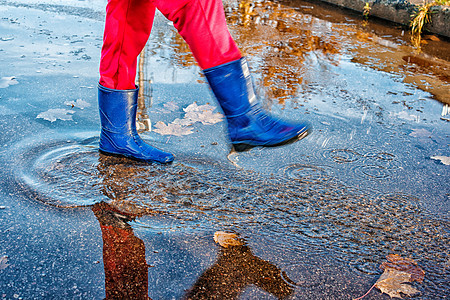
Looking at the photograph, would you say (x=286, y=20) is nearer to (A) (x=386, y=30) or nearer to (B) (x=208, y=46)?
(A) (x=386, y=30)

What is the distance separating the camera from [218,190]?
198 centimetres

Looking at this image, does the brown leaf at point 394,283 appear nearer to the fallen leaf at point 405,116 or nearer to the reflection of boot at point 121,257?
the reflection of boot at point 121,257

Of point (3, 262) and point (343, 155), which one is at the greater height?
point (343, 155)

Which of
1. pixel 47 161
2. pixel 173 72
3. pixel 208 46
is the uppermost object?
pixel 208 46

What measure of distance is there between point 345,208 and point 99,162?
122cm

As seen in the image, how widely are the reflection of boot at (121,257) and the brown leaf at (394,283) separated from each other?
2.66 ft

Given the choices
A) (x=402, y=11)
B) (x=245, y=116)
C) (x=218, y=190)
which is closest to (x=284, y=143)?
(x=245, y=116)

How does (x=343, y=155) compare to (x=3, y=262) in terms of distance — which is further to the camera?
(x=343, y=155)

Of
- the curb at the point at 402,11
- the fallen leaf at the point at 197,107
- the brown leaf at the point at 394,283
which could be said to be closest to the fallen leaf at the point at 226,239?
the brown leaf at the point at 394,283

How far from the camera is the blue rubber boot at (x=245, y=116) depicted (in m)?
1.79

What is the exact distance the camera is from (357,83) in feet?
11.5

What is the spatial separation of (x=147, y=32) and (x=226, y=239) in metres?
1.04

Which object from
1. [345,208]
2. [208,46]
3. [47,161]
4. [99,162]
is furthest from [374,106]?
[47,161]

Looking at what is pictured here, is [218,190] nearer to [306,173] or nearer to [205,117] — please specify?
[306,173]
